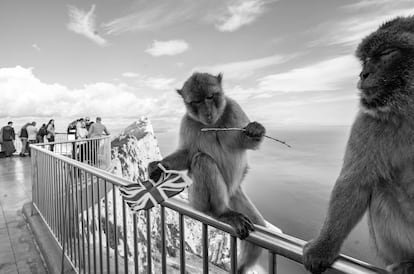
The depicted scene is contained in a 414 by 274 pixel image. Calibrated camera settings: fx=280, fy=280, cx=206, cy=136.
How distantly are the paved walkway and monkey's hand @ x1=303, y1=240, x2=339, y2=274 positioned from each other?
3.42 m

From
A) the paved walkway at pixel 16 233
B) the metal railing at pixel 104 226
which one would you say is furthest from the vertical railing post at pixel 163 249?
the paved walkway at pixel 16 233

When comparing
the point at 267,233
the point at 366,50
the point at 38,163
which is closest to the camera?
the point at 267,233

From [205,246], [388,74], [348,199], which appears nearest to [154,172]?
[205,246]

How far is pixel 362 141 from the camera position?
126cm

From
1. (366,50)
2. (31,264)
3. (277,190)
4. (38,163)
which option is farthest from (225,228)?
(277,190)

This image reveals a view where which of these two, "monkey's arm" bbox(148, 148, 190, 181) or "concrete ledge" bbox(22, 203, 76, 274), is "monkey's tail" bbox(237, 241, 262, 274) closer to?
"monkey's arm" bbox(148, 148, 190, 181)

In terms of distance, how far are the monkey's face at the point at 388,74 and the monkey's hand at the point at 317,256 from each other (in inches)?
24.7

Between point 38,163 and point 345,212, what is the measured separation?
4.60 meters

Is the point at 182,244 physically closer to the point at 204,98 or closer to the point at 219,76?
the point at 204,98

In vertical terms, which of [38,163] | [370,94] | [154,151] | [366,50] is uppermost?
[366,50]

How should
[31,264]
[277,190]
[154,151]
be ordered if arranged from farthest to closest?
[277,190], [154,151], [31,264]

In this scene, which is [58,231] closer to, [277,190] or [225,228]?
[225,228]

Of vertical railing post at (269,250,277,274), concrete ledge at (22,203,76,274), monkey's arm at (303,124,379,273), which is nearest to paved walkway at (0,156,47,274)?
concrete ledge at (22,203,76,274)

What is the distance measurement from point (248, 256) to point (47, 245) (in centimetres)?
295
